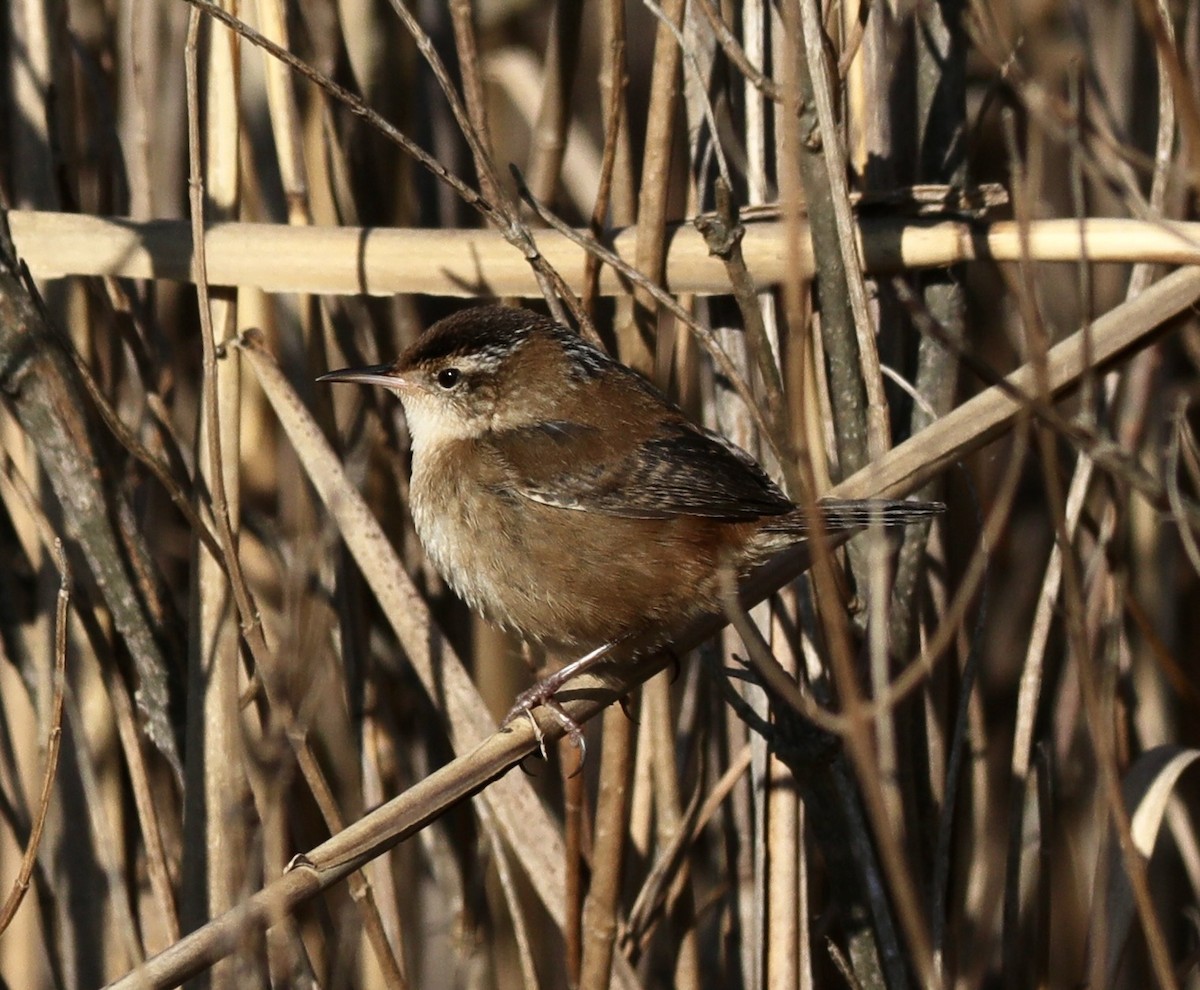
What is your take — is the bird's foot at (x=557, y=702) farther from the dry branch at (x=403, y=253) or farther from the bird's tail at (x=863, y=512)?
the dry branch at (x=403, y=253)

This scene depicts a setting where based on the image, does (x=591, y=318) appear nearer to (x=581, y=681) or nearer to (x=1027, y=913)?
(x=581, y=681)

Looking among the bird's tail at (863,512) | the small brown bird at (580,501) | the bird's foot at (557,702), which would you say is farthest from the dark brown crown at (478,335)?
the bird's tail at (863,512)

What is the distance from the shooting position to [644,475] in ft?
8.83

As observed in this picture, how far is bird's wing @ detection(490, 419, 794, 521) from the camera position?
2619 mm

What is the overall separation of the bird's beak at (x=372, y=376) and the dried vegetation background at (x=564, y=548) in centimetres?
9

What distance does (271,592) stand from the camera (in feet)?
9.68

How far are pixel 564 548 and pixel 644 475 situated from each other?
0.68ft

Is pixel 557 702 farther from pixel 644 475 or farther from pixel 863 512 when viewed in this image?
pixel 863 512

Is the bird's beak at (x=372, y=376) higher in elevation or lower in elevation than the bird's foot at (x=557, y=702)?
higher

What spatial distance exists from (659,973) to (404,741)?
891 mm

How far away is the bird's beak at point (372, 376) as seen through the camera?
9.10 ft

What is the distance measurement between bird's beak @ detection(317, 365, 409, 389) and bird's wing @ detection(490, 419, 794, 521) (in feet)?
0.87

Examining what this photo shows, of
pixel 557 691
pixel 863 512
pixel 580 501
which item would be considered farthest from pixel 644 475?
pixel 863 512

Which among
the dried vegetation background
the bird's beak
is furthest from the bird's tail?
the bird's beak
